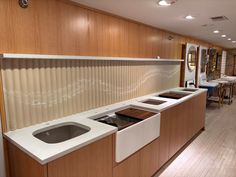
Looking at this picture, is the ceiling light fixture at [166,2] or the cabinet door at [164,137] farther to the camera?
the cabinet door at [164,137]

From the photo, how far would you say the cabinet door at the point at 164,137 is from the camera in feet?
7.50

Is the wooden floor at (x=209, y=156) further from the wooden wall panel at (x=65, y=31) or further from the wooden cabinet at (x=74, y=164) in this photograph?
the wooden wall panel at (x=65, y=31)

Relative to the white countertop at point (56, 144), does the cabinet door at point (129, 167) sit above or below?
below

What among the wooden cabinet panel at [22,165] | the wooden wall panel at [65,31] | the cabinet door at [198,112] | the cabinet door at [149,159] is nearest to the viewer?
the wooden cabinet panel at [22,165]

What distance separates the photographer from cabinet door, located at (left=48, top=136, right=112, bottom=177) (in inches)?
46.1

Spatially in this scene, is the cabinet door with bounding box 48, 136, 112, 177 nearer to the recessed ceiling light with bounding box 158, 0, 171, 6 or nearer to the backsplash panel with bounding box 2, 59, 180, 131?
the backsplash panel with bounding box 2, 59, 180, 131

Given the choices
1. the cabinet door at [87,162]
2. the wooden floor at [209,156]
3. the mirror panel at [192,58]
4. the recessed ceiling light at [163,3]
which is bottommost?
the wooden floor at [209,156]

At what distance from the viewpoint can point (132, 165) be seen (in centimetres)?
Result: 181

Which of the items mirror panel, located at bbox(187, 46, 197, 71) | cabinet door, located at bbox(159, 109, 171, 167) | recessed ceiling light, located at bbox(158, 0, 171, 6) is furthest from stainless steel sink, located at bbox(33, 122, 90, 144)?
mirror panel, located at bbox(187, 46, 197, 71)

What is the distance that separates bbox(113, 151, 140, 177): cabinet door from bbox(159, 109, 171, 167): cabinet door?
1.72ft

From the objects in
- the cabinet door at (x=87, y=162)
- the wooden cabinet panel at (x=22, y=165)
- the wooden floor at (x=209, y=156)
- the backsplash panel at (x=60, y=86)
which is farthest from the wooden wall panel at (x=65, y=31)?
the wooden floor at (x=209, y=156)

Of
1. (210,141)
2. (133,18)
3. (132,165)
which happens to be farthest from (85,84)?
(210,141)

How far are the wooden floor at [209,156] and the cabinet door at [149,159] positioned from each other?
19 cm

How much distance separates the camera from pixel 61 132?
176cm
